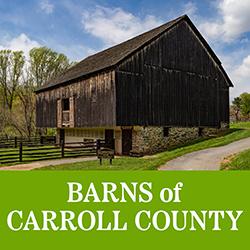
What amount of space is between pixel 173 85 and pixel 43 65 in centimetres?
3055

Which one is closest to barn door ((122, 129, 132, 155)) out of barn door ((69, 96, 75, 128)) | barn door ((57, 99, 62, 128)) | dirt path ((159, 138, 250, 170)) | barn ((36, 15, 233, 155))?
barn ((36, 15, 233, 155))

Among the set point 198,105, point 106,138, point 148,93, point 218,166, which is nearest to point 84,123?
point 106,138

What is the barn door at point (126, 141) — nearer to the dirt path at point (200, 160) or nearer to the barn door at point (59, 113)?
the dirt path at point (200, 160)

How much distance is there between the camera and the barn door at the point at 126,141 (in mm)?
24609

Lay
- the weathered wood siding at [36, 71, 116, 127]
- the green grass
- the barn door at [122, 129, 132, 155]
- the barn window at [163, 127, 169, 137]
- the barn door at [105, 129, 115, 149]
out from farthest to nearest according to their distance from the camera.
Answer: the barn door at [105, 129, 115, 149], the barn window at [163, 127, 169, 137], the barn door at [122, 129, 132, 155], the weathered wood siding at [36, 71, 116, 127], the green grass

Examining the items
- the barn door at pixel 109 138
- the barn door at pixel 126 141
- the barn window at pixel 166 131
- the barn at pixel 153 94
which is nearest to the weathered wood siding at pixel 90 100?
the barn at pixel 153 94

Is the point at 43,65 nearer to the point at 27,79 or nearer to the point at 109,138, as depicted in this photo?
the point at 27,79

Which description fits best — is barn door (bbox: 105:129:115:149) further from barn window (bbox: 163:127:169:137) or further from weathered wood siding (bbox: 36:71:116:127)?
barn window (bbox: 163:127:169:137)

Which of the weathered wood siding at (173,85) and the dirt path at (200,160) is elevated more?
the weathered wood siding at (173,85)

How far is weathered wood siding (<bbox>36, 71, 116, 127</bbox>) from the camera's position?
23.3 metres

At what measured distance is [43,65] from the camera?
168 feet

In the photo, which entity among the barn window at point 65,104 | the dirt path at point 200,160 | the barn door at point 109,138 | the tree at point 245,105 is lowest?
the dirt path at point 200,160

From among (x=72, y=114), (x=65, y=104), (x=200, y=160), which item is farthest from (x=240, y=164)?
(x=65, y=104)

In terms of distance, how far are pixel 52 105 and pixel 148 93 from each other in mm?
11552
